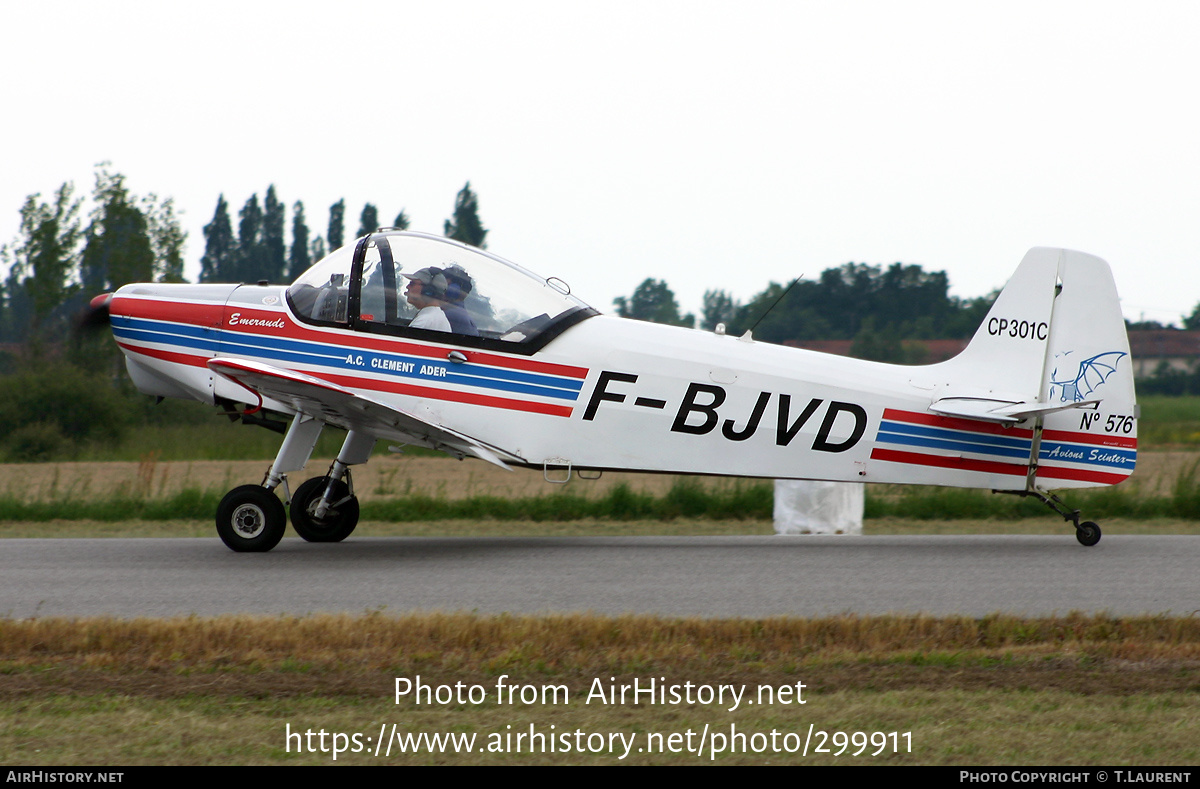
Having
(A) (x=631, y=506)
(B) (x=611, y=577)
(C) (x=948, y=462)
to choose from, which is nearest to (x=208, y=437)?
(A) (x=631, y=506)

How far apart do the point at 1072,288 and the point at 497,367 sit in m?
4.85

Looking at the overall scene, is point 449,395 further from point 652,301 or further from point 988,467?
point 652,301

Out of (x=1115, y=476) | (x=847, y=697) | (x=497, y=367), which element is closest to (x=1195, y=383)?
(x=1115, y=476)

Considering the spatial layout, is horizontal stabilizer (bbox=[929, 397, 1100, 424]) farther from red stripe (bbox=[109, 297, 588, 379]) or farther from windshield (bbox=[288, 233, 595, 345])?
windshield (bbox=[288, 233, 595, 345])

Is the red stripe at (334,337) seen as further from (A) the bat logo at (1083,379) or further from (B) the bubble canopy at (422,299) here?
(A) the bat logo at (1083,379)

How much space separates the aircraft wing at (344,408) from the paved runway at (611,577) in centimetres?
89

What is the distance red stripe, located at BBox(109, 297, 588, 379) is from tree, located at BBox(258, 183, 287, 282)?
55.2 meters

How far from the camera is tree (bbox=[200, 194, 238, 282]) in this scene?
63766 mm

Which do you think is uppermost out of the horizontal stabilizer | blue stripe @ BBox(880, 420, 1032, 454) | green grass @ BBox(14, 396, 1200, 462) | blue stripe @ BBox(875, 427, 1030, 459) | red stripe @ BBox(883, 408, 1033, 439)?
the horizontal stabilizer

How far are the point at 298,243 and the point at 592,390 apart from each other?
60.5m

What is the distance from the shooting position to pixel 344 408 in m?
8.19

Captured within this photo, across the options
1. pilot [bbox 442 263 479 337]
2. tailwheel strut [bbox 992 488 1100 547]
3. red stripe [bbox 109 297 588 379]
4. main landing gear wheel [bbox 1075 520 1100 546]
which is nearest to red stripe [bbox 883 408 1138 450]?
tailwheel strut [bbox 992 488 1100 547]

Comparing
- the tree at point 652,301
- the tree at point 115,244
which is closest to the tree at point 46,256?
the tree at point 115,244
